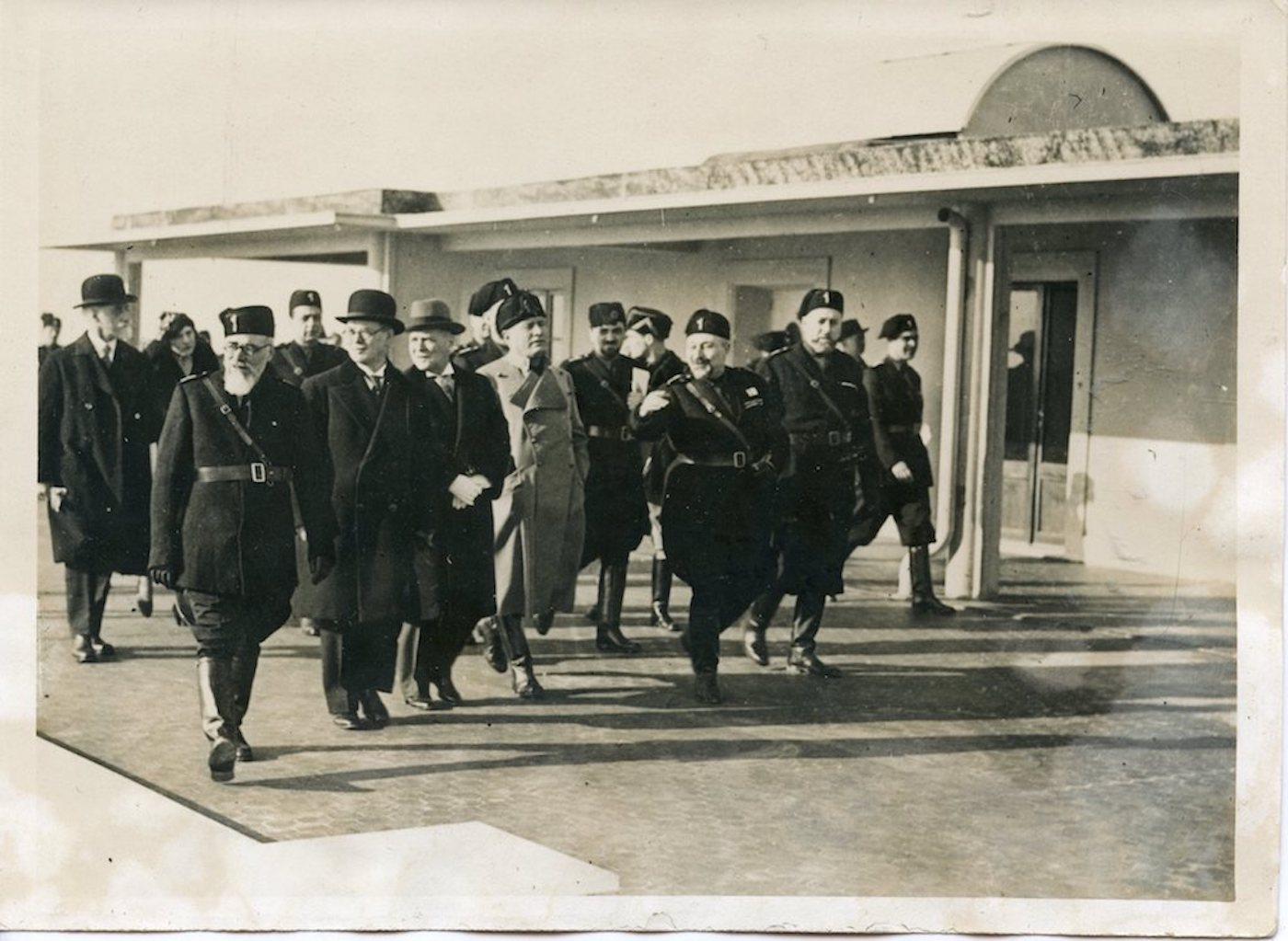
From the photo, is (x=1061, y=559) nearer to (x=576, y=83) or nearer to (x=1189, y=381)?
(x=1189, y=381)

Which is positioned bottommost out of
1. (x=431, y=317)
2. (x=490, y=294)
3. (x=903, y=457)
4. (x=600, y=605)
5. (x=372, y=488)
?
(x=600, y=605)

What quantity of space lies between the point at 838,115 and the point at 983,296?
2.39 meters

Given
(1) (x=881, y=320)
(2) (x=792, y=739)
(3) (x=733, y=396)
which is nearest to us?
(2) (x=792, y=739)

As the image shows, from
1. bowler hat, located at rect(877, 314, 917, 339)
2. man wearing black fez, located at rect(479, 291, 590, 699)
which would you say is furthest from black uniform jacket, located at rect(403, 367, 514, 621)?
bowler hat, located at rect(877, 314, 917, 339)

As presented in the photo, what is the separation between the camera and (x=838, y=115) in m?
6.84

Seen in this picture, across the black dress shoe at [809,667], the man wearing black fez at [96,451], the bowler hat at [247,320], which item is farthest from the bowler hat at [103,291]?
the black dress shoe at [809,667]

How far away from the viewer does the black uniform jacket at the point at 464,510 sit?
20.1 feet

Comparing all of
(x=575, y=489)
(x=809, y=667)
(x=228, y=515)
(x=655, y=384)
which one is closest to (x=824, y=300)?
(x=655, y=384)

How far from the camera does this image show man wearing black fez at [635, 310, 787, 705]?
651 cm

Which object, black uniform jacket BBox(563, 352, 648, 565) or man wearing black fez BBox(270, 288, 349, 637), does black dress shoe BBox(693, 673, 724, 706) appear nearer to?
black uniform jacket BBox(563, 352, 648, 565)

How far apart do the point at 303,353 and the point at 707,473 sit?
1806 mm

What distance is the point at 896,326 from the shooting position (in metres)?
8.38

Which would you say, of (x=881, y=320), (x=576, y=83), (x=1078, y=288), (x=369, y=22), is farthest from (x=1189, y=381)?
(x=369, y=22)

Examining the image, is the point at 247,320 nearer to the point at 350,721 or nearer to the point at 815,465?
the point at 350,721
